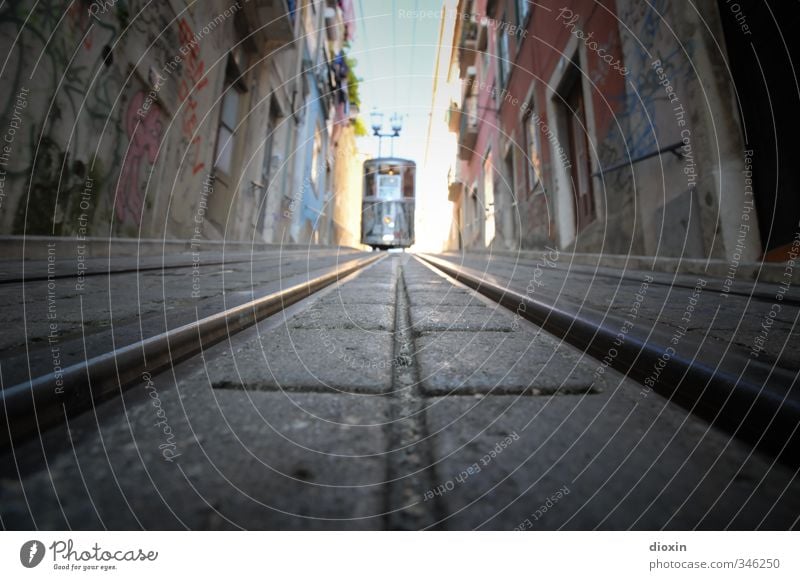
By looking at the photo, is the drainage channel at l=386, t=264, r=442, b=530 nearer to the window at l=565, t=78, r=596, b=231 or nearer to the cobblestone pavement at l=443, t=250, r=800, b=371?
the cobblestone pavement at l=443, t=250, r=800, b=371

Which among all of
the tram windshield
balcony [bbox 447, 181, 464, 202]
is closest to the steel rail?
the tram windshield

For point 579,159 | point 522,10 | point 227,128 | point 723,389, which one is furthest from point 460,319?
point 522,10

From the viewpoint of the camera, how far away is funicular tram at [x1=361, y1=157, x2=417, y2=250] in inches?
569

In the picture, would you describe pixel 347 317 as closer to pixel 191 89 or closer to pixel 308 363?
pixel 308 363

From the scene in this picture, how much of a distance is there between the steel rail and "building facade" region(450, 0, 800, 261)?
119 inches

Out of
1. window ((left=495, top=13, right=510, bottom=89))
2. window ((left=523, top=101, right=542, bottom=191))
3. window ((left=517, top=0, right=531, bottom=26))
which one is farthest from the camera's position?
window ((left=495, top=13, right=510, bottom=89))

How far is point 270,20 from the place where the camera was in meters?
7.62

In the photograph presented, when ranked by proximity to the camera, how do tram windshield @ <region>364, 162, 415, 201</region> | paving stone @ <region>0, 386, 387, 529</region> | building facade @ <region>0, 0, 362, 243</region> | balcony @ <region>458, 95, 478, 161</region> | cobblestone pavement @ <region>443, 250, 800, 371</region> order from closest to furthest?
paving stone @ <region>0, 386, 387, 529</region>, cobblestone pavement @ <region>443, 250, 800, 371</region>, building facade @ <region>0, 0, 362, 243</region>, balcony @ <region>458, 95, 478, 161</region>, tram windshield @ <region>364, 162, 415, 201</region>

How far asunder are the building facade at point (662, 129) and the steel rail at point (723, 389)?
301 centimetres

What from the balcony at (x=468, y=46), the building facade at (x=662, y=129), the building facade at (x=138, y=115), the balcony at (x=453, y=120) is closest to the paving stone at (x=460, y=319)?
the building facade at (x=662, y=129)

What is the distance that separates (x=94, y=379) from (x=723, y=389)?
35.2 inches

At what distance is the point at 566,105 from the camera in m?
6.45

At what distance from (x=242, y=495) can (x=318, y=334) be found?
0.60m

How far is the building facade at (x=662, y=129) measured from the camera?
9.29 ft
